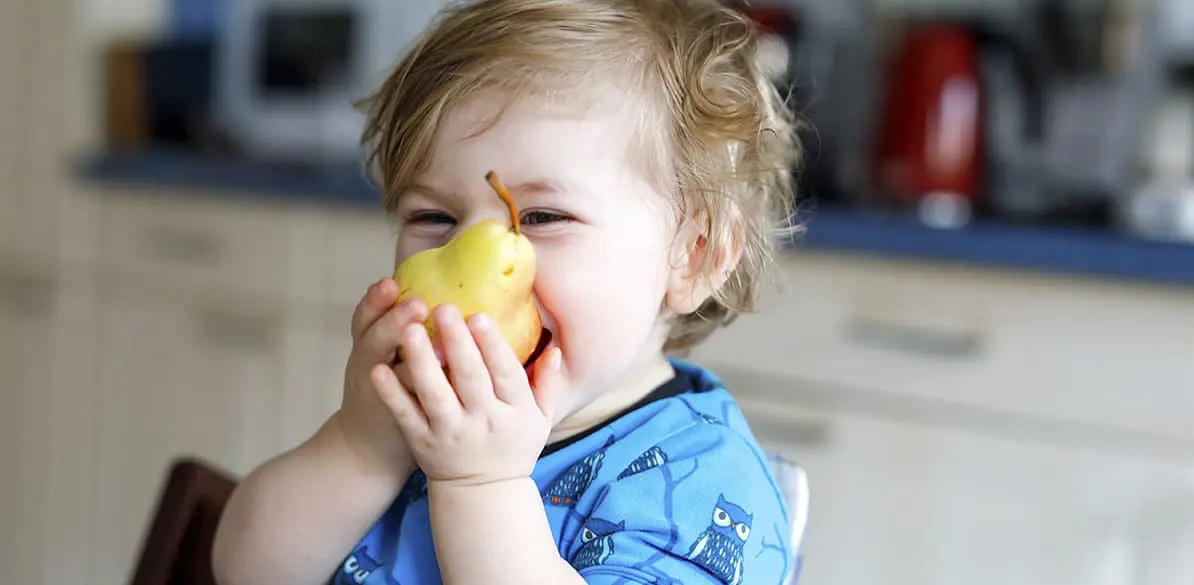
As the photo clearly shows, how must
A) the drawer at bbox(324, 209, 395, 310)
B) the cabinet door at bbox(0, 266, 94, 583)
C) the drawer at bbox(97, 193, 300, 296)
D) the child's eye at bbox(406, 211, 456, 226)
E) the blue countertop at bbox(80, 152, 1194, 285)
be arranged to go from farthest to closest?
the cabinet door at bbox(0, 266, 94, 583), the drawer at bbox(97, 193, 300, 296), the drawer at bbox(324, 209, 395, 310), the blue countertop at bbox(80, 152, 1194, 285), the child's eye at bbox(406, 211, 456, 226)

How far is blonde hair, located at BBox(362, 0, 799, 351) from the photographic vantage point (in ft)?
2.66

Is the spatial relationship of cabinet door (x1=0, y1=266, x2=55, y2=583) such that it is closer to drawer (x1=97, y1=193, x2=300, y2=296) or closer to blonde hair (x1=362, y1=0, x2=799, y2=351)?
drawer (x1=97, y1=193, x2=300, y2=296)

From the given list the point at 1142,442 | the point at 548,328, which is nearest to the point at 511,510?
the point at 548,328

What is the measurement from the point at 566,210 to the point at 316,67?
2.01m

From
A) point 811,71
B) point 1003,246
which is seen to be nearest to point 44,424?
point 811,71

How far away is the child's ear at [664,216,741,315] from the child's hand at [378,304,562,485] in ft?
0.57

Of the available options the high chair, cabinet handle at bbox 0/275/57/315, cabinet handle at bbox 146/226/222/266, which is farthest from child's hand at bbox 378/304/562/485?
cabinet handle at bbox 0/275/57/315

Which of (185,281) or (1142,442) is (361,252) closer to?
(185,281)

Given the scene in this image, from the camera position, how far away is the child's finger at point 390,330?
27.6 inches

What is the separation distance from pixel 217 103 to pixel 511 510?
7.45 ft

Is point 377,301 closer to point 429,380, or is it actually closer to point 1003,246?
point 429,380

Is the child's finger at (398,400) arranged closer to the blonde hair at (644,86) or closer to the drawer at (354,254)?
the blonde hair at (644,86)

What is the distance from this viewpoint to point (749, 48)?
99cm

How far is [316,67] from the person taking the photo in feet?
8.79
